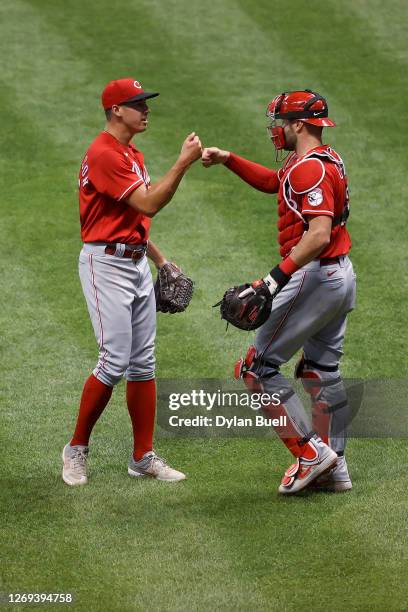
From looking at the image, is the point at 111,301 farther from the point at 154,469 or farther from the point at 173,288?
the point at 154,469

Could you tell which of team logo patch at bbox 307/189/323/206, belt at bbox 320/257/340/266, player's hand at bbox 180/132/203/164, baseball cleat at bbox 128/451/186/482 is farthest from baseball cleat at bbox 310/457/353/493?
player's hand at bbox 180/132/203/164

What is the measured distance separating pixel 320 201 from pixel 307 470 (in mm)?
1359

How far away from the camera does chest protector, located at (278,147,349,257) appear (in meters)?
6.12

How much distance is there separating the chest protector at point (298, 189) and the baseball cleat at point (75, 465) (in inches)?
58.8

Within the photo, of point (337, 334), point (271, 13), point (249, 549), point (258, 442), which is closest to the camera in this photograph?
point (249, 549)

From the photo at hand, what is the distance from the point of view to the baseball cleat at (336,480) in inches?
252

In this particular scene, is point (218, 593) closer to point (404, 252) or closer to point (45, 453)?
point (45, 453)

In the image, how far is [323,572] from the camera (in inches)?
215

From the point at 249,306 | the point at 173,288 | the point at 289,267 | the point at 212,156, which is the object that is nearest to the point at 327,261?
the point at 289,267

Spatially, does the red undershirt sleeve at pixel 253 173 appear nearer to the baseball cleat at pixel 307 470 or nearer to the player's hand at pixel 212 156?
the player's hand at pixel 212 156

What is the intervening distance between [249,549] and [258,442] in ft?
4.78

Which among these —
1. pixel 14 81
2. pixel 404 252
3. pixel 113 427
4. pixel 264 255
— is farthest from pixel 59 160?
pixel 113 427

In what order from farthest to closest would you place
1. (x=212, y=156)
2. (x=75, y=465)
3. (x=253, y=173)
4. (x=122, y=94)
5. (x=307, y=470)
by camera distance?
(x=253, y=173) < (x=212, y=156) < (x=75, y=465) < (x=122, y=94) < (x=307, y=470)

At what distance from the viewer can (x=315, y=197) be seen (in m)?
6.08
